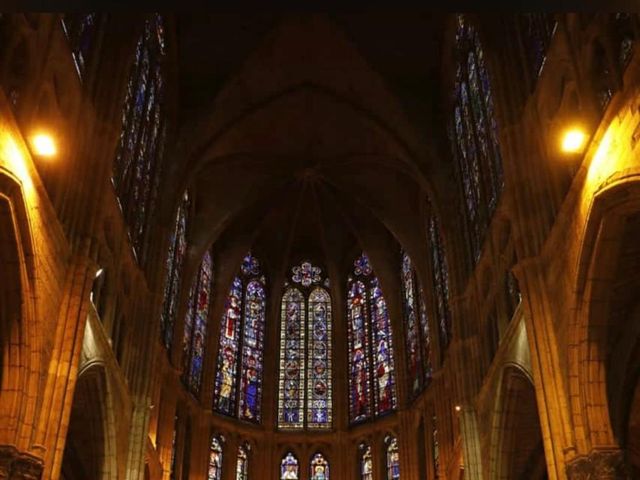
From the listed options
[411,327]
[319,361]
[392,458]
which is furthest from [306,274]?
[392,458]

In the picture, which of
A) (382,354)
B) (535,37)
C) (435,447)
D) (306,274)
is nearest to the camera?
(535,37)

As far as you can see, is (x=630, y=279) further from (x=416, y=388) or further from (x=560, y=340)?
(x=416, y=388)

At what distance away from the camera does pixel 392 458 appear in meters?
30.1

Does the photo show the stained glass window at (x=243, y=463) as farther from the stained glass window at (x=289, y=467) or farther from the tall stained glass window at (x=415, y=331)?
the tall stained glass window at (x=415, y=331)

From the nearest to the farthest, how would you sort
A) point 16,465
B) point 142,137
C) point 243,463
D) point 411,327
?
1. point 16,465
2. point 142,137
3. point 243,463
4. point 411,327

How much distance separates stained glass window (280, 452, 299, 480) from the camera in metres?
30.9

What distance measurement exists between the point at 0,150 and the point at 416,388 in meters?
20.8

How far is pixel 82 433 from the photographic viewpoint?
19406mm

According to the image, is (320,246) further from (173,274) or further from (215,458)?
(215,458)

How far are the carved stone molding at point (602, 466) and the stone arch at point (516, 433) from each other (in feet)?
16.7

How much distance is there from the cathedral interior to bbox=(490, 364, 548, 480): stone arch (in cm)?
7

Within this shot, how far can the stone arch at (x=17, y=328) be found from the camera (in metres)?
12.7

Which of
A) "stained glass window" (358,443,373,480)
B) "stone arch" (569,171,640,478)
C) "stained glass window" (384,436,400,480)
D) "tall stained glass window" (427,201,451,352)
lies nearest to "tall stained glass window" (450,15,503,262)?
"tall stained glass window" (427,201,451,352)

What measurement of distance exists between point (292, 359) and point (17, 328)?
20789 millimetres
